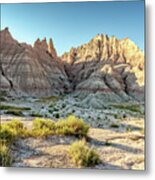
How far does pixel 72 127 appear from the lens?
3170mm

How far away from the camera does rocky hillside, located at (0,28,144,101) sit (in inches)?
124

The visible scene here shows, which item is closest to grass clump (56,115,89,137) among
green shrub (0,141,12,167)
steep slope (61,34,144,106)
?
steep slope (61,34,144,106)

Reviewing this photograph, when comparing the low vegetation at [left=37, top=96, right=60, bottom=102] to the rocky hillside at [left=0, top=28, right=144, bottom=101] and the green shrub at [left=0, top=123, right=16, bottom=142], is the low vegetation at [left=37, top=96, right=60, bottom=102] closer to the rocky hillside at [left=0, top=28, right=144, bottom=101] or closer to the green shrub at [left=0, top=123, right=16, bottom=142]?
the rocky hillside at [left=0, top=28, right=144, bottom=101]

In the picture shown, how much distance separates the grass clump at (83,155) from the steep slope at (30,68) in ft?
1.19

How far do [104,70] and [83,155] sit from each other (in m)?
0.56

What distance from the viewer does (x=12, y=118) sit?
10.7ft

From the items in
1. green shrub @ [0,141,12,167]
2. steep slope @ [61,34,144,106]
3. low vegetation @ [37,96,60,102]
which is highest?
steep slope @ [61,34,144,106]

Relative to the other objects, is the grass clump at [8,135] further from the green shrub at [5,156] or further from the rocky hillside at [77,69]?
the rocky hillside at [77,69]

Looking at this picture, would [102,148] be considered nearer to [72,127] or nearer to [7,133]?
[72,127]

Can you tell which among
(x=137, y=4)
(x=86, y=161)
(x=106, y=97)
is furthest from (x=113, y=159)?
(x=137, y=4)

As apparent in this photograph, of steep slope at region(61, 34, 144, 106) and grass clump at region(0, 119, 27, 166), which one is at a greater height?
steep slope at region(61, 34, 144, 106)

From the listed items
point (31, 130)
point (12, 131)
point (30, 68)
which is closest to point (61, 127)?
point (31, 130)

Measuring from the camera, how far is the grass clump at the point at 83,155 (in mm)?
3131

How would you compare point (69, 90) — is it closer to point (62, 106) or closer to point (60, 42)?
point (62, 106)
